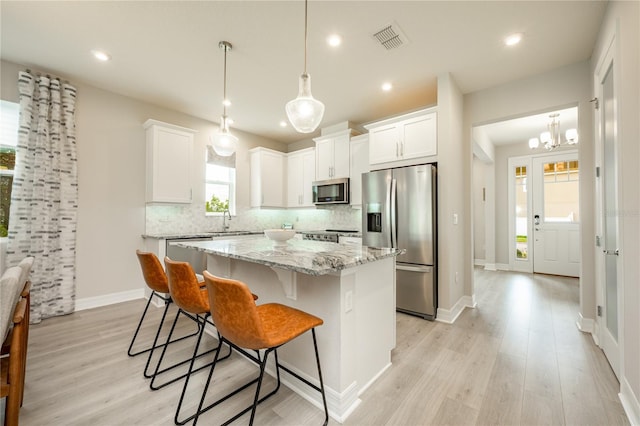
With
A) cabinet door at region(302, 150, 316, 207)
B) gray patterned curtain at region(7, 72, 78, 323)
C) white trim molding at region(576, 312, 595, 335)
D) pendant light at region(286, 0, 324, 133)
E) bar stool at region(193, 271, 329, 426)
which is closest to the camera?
bar stool at region(193, 271, 329, 426)

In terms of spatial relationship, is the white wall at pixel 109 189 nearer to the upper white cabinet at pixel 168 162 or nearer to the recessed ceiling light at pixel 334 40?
the upper white cabinet at pixel 168 162

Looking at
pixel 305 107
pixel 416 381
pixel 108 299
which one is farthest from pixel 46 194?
pixel 416 381

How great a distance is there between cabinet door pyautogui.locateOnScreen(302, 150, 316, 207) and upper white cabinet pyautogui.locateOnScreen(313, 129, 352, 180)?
0.69ft

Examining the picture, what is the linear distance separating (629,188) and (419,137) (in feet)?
6.58

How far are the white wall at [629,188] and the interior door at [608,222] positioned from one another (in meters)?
0.29

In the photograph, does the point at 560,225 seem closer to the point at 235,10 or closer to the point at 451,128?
the point at 451,128

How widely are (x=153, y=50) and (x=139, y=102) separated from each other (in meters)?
1.49

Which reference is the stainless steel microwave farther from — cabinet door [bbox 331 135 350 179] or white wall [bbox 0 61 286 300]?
white wall [bbox 0 61 286 300]

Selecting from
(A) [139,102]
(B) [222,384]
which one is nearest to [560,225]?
(B) [222,384]

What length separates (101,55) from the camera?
9.25 ft

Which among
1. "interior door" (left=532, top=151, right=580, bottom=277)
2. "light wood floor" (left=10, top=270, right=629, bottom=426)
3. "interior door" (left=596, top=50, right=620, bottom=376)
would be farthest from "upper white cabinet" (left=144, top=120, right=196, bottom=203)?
"interior door" (left=532, top=151, right=580, bottom=277)

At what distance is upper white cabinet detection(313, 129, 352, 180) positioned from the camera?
15.0ft

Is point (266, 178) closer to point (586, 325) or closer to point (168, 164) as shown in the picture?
point (168, 164)

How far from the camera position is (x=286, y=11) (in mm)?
Result: 2219
